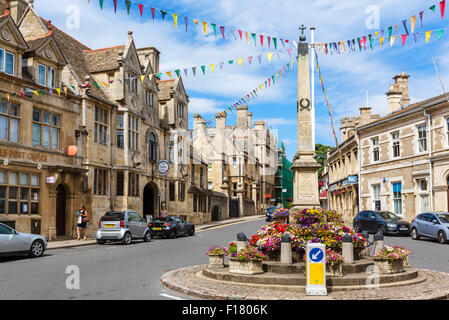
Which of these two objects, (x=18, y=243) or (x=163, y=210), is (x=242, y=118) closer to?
(x=163, y=210)

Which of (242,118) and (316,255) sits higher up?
(242,118)

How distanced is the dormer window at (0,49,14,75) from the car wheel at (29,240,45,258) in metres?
9.05

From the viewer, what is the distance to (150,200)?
34.9 metres

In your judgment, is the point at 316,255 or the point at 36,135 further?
the point at 36,135

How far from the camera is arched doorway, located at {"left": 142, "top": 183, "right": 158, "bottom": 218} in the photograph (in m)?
34.5

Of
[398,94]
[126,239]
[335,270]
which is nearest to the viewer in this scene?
[335,270]

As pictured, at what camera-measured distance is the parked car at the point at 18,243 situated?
48.7 ft

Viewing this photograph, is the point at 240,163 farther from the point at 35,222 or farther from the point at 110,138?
the point at 35,222

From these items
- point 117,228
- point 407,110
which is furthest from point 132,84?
point 407,110

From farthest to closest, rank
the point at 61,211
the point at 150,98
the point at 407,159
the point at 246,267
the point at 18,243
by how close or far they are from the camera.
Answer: the point at 150,98 → the point at 407,159 → the point at 61,211 → the point at 18,243 → the point at 246,267

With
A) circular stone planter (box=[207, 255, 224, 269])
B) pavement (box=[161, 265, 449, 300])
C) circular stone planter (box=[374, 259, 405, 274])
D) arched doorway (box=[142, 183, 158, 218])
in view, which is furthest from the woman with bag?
circular stone planter (box=[374, 259, 405, 274])

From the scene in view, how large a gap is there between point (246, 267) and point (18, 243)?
29.4 feet

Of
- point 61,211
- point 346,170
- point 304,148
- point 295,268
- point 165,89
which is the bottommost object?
point 295,268
